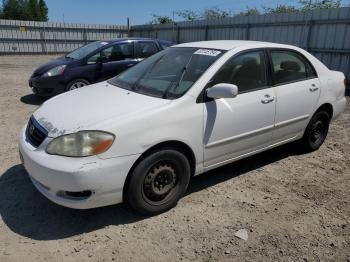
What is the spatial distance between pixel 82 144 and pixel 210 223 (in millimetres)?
1415

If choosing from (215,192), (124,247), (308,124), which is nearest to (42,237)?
(124,247)

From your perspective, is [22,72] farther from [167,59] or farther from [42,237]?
[42,237]

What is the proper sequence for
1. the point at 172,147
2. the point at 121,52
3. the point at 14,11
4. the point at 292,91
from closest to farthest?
the point at 172,147 < the point at 292,91 < the point at 121,52 < the point at 14,11

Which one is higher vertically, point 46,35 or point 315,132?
point 46,35

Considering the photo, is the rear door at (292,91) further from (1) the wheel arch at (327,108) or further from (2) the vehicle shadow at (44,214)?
(2) the vehicle shadow at (44,214)

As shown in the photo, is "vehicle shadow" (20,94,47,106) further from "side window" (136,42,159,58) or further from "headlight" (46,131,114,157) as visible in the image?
"headlight" (46,131,114,157)

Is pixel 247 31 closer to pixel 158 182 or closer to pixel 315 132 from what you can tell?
pixel 315 132

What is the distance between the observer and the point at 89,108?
3311 mm

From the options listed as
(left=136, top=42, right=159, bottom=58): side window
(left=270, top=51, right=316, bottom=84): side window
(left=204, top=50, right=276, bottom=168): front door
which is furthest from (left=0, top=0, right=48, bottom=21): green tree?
(left=204, top=50, right=276, bottom=168): front door

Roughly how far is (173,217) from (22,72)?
12.3m

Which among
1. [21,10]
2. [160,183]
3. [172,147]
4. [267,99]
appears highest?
[21,10]

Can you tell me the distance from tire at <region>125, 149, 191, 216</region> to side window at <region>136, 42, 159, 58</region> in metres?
6.00

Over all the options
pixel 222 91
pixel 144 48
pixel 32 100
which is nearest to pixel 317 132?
pixel 222 91

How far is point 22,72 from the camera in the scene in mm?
13492
